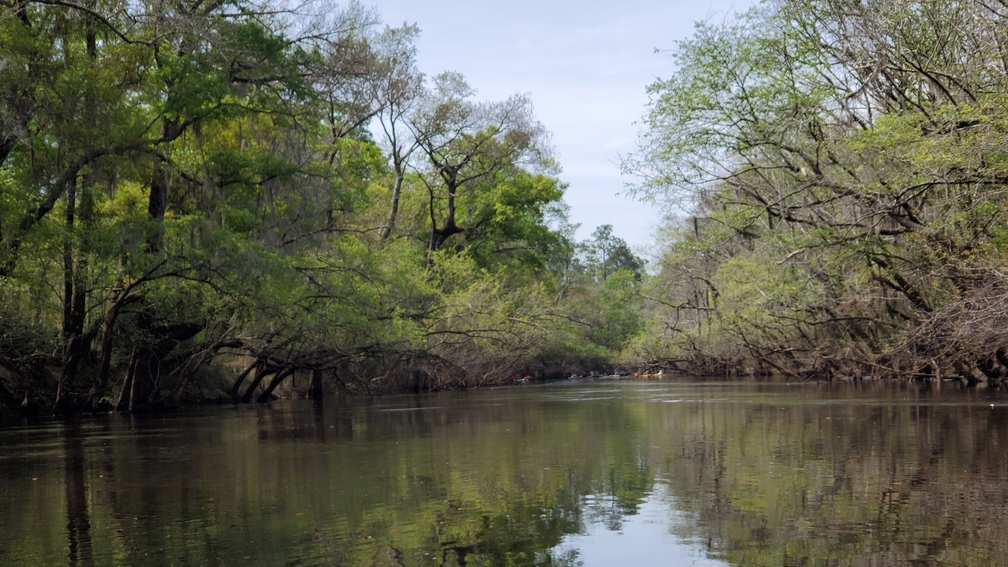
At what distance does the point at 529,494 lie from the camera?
28.2 ft

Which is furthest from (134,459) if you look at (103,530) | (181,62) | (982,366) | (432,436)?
(982,366)

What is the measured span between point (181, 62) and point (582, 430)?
11350 mm

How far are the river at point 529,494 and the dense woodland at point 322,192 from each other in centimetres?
461

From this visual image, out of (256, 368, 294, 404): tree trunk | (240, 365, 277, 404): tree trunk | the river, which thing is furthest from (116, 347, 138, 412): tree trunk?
the river

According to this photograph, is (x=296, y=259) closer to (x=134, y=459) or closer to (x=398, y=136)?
(x=134, y=459)

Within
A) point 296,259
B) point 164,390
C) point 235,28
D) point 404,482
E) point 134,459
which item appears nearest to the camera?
point 404,482

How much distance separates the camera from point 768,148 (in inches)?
922

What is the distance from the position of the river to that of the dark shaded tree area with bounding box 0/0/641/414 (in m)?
5.23

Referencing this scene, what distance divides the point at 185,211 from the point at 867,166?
1551cm

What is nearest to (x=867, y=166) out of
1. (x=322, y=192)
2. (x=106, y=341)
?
(x=322, y=192)

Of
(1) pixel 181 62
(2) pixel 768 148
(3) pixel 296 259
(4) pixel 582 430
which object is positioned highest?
(1) pixel 181 62

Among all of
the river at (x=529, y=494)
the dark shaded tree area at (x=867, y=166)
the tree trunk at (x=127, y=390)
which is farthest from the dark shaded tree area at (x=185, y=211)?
the dark shaded tree area at (x=867, y=166)

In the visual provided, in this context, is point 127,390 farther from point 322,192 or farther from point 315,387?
point 315,387

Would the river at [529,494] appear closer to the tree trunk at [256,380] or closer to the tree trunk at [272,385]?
the tree trunk at [256,380]
